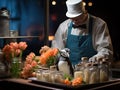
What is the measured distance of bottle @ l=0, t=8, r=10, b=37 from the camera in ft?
10.1

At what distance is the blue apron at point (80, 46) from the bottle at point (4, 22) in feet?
2.49

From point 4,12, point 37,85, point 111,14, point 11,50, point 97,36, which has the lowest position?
point 37,85

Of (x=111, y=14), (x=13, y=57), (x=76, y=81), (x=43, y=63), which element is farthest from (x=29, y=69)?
(x=111, y=14)

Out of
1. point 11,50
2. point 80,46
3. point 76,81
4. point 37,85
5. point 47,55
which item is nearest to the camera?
point 76,81

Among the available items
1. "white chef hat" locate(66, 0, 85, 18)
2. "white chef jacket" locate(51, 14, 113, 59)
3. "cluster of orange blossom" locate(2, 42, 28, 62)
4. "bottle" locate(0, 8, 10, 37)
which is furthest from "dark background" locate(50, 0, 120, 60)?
"cluster of orange blossom" locate(2, 42, 28, 62)

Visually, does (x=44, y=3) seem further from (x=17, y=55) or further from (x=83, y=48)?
(x=17, y=55)

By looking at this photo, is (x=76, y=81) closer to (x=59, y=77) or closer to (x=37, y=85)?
(x=59, y=77)

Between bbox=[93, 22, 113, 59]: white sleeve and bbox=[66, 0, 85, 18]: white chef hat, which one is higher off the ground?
bbox=[66, 0, 85, 18]: white chef hat

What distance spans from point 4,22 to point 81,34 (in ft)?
2.98

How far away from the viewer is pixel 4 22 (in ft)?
10.3

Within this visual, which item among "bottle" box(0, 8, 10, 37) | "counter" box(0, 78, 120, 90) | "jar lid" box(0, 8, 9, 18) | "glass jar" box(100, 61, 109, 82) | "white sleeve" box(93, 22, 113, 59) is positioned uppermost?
"jar lid" box(0, 8, 9, 18)

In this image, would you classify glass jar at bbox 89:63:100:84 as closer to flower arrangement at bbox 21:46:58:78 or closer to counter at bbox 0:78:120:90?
counter at bbox 0:78:120:90

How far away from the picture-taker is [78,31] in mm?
3404

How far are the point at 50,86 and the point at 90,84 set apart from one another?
29 centimetres
